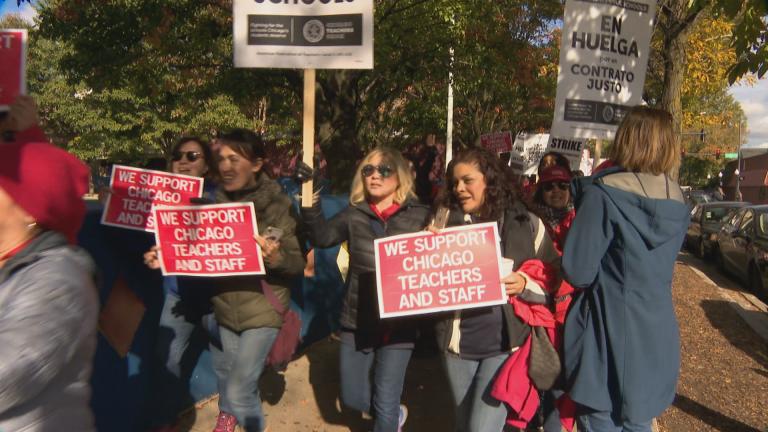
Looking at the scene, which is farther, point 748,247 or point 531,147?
point 531,147

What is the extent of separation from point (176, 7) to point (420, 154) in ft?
17.6

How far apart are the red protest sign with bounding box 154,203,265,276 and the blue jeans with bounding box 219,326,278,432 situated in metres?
0.40

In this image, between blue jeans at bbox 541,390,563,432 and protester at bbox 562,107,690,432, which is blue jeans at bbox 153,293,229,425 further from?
protester at bbox 562,107,690,432

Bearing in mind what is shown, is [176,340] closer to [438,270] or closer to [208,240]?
[208,240]

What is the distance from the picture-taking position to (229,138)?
361 centimetres

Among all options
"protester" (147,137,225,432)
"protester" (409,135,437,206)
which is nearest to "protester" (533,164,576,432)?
"protester" (147,137,225,432)

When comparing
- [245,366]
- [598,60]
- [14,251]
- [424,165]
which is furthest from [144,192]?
[424,165]

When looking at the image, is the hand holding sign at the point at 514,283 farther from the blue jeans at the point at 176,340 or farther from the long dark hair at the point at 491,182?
the blue jeans at the point at 176,340

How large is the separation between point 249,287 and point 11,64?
1626 millimetres

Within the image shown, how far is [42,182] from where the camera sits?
1794 mm

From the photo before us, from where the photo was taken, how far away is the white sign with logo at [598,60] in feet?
19.7

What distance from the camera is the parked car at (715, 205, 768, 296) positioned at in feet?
37.1

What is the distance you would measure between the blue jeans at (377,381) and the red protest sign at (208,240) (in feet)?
2.93

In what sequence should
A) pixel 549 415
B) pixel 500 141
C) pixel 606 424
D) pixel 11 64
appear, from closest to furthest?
pixel 606 424 → pixel 11 64 → pixel 549 415 → pixel 500 141
